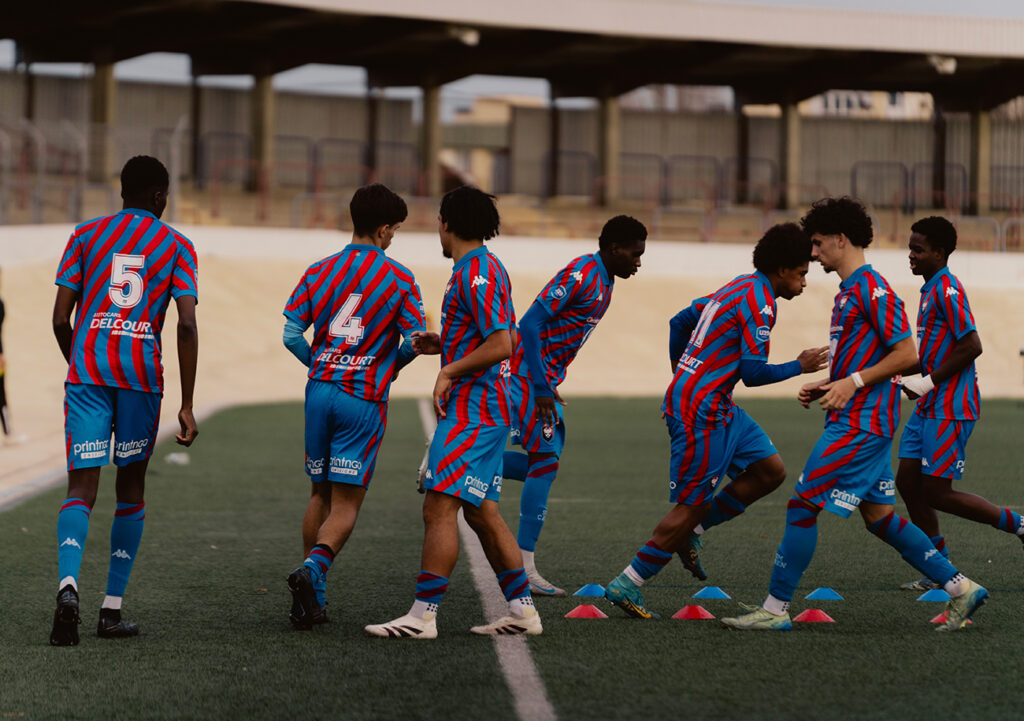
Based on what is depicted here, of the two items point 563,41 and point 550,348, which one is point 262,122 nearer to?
point 563,41

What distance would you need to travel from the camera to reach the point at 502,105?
79.9m

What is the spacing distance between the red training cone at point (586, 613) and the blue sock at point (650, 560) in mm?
283

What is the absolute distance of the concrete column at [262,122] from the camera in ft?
132

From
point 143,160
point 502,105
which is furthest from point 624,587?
point 502,105

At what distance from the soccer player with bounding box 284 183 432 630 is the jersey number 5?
26.6 inches

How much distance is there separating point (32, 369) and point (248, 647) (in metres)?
23.2

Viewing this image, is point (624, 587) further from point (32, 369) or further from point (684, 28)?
point (684, 28)

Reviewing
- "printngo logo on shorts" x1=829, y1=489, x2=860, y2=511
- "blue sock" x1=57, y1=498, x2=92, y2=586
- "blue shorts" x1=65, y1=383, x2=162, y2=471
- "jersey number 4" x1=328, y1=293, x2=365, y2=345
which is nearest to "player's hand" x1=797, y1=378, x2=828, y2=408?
"printngo logo on shorts" x1=829, y1=489, x2=860, y2=511

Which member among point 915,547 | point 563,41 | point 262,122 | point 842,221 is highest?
point 563,41

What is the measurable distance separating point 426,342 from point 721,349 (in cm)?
137

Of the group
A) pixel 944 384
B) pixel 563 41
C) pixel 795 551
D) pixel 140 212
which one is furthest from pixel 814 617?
pixel 563 41

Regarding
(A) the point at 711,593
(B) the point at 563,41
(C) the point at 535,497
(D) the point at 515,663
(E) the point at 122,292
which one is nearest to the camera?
(D) the point at 515,663

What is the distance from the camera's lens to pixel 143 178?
Result: 6.39m

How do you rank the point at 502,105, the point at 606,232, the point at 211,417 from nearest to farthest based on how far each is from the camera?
1. the point at 606,232
2. the point at 211,417
3. the point at 502,105
